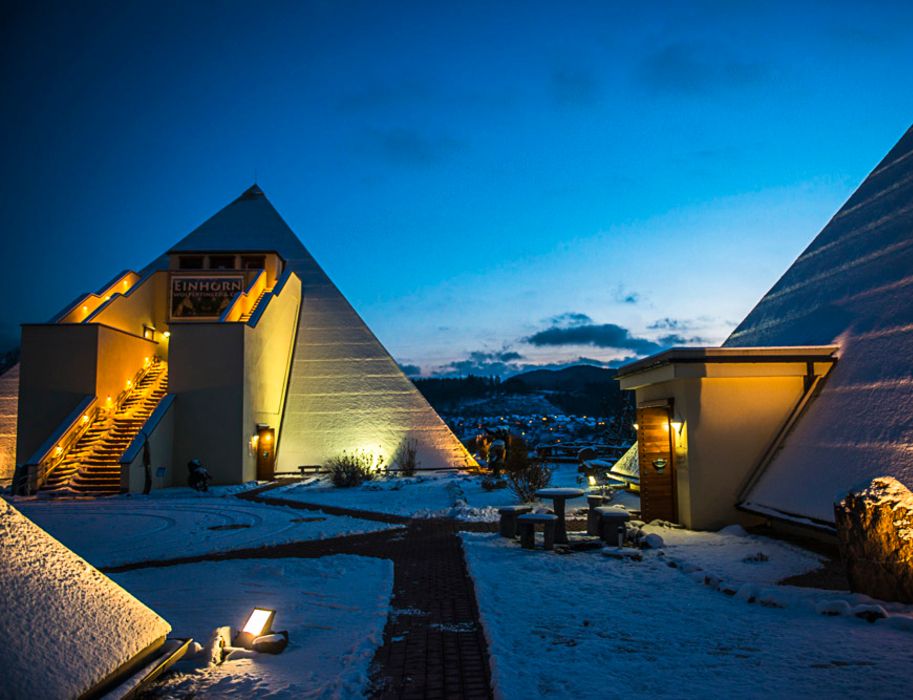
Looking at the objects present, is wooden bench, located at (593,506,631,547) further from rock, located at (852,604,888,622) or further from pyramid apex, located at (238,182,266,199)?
pyramid apex, located at (238,182,266,199)

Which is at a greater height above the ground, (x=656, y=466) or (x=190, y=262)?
(x=190, y=262)

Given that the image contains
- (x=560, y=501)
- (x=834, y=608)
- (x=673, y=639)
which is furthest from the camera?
(x=560, y=501)

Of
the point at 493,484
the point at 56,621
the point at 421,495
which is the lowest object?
the point at 421,495

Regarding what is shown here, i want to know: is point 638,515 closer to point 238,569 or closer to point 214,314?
point 238,569

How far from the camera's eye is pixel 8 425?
20141 millimetres

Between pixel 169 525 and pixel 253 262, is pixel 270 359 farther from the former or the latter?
pixel 169 525

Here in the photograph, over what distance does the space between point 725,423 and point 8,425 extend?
21.8 metres

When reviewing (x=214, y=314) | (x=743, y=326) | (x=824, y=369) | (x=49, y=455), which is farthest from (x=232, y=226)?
(x=824, y=369)

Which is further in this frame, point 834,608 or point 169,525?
point 169,525

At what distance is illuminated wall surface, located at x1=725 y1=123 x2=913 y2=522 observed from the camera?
738 centimetres

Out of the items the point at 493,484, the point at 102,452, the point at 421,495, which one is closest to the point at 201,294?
the point at 102,452

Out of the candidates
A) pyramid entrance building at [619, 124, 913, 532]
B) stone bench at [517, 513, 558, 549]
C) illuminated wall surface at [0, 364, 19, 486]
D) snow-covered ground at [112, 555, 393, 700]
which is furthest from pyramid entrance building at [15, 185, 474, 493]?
pyramid entrance building at [619, 124, 913, 532]

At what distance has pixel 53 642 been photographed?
3035 mm

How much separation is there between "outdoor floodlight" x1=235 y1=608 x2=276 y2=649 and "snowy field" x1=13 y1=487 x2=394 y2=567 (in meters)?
4.14
